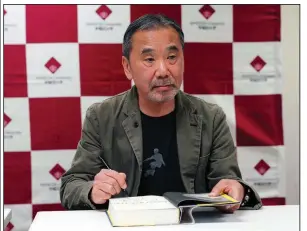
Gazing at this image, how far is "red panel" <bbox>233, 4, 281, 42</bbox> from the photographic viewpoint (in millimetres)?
1952

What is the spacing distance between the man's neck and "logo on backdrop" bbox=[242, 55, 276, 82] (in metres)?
0.61

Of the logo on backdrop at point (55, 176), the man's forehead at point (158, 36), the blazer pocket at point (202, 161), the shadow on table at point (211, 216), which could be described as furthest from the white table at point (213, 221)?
the logo on backdrop at point (55, 176)

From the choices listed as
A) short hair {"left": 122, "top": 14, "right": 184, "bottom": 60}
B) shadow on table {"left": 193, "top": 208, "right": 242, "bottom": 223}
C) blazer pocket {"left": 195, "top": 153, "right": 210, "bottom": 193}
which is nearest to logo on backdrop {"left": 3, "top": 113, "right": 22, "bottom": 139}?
short hair {"left": 122, "top": 14, "right": 184, "bottom": 60}

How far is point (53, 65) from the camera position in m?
1.88

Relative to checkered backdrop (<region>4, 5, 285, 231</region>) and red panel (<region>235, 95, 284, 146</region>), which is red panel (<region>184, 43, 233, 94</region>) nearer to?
checkered backdrop (<region>4, 5, 285, 231</region>)

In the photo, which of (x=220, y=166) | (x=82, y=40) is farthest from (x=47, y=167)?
(x=220, y=166)

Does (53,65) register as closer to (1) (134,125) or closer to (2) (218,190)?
(1) (134,125)

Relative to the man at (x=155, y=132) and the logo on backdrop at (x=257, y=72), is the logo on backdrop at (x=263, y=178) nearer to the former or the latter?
the logo on backdrop at (x=257, y=72)

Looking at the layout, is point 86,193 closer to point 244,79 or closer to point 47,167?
point 47,167

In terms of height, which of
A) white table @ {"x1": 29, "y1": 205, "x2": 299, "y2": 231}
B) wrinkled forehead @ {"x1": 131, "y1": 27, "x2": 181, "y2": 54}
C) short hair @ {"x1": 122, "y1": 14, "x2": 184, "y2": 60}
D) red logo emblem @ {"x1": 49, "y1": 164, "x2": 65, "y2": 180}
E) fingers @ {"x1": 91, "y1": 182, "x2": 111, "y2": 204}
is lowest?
red logo emblem @ {"x1": 49, "y1": 164, "x2": 65, "y2": 180}

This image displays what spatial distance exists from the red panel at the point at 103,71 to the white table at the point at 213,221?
0.87 meters

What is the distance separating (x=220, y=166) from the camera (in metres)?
1.35

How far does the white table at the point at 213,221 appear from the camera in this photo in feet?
3.15

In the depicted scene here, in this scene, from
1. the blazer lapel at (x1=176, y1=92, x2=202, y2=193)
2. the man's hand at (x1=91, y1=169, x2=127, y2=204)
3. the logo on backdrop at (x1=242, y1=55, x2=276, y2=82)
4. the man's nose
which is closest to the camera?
the man's hand at (x1=91, y1=169, x2=127, y2=204)
